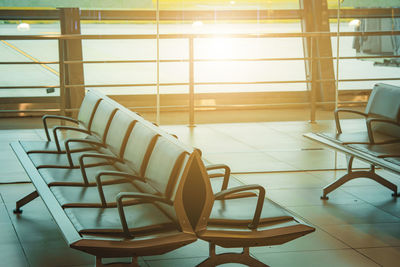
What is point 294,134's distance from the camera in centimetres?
784

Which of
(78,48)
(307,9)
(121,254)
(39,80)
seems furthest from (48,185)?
(307,9)

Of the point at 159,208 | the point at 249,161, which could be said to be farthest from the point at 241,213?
the point at 249,161

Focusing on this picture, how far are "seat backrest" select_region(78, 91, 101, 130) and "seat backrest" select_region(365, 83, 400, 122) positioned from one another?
229cm

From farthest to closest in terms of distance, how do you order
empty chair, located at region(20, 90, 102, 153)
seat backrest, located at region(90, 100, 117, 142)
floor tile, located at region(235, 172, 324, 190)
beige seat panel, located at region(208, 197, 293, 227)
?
1. floor tile, located at region(235, 172, 324, 190)
2. empty chair, located at region(20, 90, 102, 153)
3. seat backrest, located at region(90, 100, 117, 142)
4. beige seat panel, located at region(208, 197, 293, 227)

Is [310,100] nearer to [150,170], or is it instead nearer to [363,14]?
[363,14]

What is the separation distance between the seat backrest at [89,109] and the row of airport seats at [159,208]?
114 centimetres

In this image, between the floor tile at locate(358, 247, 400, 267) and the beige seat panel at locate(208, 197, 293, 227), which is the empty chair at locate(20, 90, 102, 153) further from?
the floor tile at locate(358, 247, 400, 267)

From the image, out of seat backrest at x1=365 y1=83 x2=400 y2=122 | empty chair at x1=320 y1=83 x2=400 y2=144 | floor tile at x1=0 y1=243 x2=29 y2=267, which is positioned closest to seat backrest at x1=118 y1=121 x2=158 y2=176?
floor tile at x1=0 y1=243 x2=29 y2=267

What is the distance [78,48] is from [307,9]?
12.1 feet

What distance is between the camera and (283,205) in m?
5.03

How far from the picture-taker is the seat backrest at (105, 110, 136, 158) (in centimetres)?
409

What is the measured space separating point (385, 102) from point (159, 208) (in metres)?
2.72

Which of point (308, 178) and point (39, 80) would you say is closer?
point (308, 178)

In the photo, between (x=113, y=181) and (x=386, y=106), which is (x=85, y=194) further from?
(x=386, y=106)
